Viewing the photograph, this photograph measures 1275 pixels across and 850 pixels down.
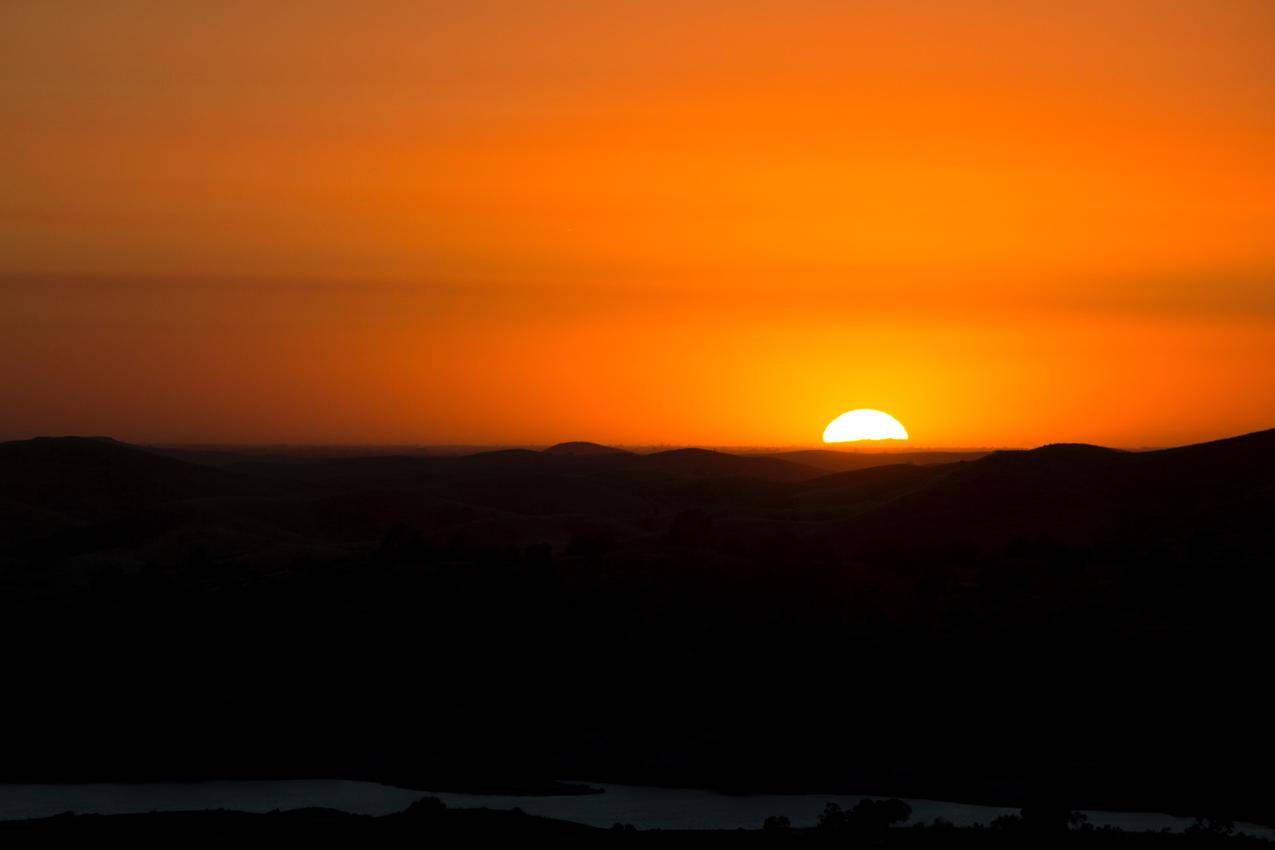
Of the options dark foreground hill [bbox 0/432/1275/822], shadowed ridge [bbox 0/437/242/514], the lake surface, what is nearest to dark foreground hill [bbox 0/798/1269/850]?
the lake surface

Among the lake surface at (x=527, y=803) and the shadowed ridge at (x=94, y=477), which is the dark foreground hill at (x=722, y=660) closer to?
the lake surface at (x=527, y=803)

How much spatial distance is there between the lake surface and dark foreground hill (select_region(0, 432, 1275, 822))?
1.32 meters

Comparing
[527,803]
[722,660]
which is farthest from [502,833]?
[722,660]

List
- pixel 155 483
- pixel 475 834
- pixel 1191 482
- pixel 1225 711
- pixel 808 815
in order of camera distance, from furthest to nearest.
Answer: pixel 155 483 < pixel 1191 482 < pixel 1225 711 < pixel 808 815 < pixel 475 834

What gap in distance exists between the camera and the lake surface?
3881cm

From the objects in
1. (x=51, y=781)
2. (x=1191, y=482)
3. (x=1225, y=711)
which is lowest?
(x=51, y=781)

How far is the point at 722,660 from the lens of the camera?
52.2 m

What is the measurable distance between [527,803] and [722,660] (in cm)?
1307

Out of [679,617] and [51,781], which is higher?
[679,617]

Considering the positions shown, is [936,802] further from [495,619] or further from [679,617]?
[495,619]

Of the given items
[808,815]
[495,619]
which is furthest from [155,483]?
[808,815]

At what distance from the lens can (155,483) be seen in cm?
13575

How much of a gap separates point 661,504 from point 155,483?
154ft

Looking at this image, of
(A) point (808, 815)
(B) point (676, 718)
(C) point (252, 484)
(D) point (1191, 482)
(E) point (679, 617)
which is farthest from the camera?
(C) point (252, 484)
